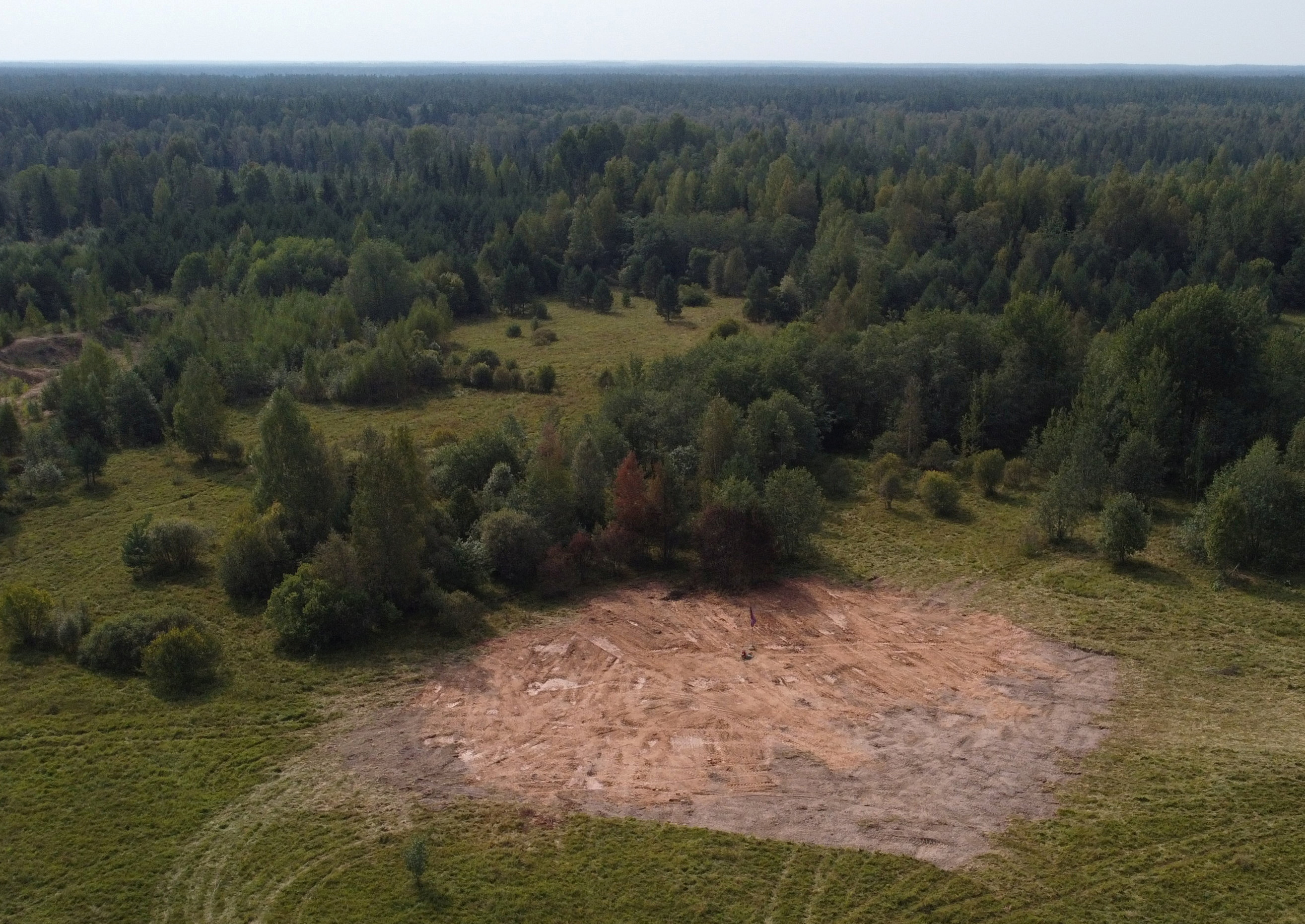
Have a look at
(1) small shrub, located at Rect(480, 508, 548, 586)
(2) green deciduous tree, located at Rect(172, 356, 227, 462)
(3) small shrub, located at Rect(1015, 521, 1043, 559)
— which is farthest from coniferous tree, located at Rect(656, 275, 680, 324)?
(1) small shrub, located at Rect(480, 508, 548, 586)

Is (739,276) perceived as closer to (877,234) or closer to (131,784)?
(877,234)

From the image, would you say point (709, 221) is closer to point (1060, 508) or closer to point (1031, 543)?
point (1060, 508)

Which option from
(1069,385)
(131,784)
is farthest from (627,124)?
(131,784)

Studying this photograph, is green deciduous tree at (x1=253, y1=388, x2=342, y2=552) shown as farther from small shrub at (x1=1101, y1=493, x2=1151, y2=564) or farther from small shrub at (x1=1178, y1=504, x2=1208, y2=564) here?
small shrub at (x1=1178, y1=504, x2=1208, y2=564)

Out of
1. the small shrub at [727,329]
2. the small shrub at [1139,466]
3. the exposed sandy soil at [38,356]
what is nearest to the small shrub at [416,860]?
the small shrub at [1139,466]

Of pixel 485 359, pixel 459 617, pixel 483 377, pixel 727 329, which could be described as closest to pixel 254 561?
pixel 459 617
